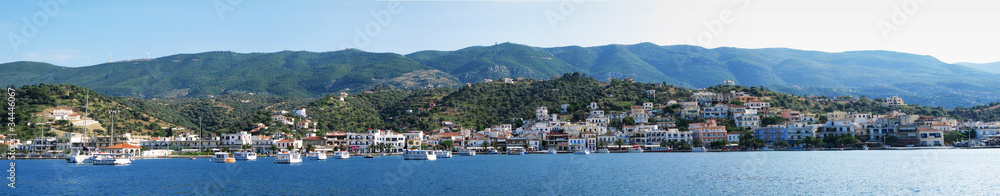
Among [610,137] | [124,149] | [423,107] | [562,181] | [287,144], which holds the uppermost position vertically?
[423,107]

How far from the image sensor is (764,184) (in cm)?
3944

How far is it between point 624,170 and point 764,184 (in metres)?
14.4

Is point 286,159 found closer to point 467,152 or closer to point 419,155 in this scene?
point 419,155

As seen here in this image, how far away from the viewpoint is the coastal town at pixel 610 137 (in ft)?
313

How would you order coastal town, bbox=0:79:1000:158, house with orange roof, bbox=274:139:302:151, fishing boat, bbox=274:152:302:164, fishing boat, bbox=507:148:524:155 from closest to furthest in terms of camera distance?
fishing boat, bbox=274:152:302:164 < coastal town, bbox=0:79:1000:158 < fishing boat, bbox=507:148:524:155 < house with orange roof, bbox=274:139:302:151

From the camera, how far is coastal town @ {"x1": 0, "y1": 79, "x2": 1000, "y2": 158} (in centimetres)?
9531

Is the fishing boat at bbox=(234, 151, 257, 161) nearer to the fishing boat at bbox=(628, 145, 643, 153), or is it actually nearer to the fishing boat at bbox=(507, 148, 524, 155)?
the fishing boat at bbox=(507, 148, 524, 155)

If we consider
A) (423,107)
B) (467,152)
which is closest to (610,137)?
(467,152)

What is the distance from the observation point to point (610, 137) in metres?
104

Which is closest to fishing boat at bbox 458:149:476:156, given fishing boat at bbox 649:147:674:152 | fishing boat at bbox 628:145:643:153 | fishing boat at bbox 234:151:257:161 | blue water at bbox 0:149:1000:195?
fishing boat at bbox 628:145:643:153

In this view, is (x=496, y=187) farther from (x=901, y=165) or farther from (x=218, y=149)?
(x=218, y=149)

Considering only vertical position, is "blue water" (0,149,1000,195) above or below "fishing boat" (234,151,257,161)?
below

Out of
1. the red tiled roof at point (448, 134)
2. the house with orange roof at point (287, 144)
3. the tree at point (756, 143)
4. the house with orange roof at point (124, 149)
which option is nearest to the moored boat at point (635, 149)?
the tree at point (756, 143)

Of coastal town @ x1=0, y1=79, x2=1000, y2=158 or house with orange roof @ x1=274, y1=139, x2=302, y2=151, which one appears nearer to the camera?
coastal town @ x1=0, y1=79, x2=1000, y2=158
